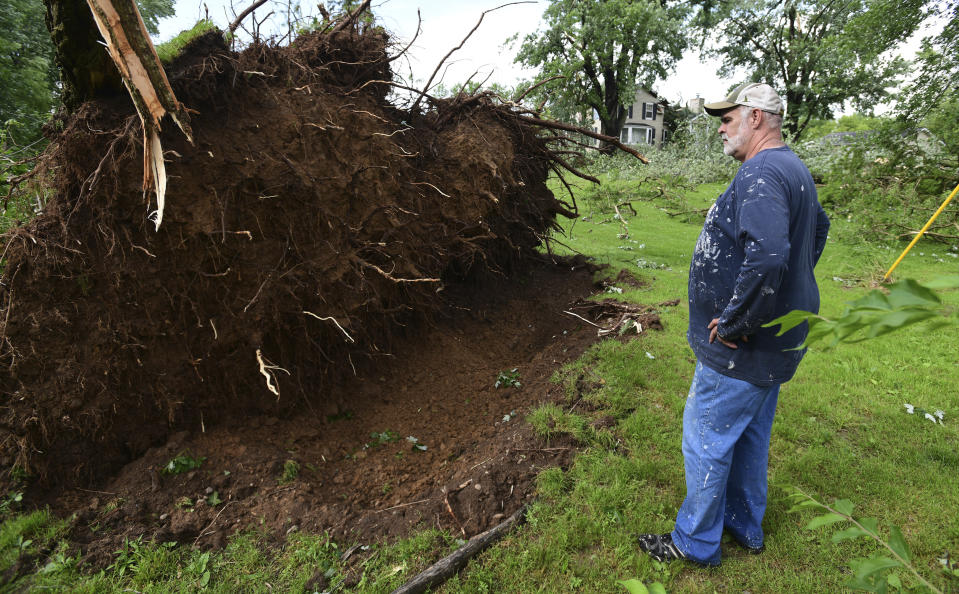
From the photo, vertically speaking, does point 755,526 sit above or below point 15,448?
below

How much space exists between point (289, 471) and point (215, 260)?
166cm

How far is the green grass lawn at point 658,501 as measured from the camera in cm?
246

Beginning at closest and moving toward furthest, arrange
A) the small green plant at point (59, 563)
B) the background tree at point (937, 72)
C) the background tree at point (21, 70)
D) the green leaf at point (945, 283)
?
the green leaf at point (945, 283), the small green plant at point (59, 563), the background tree at point (937, 72), the background tree at point (21, 70)

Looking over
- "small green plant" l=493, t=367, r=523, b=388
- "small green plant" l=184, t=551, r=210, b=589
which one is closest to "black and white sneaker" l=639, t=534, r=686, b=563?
"small green plant" l=493, t=367, r=523, b=388

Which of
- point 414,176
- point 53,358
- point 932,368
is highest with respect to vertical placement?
point 414,176

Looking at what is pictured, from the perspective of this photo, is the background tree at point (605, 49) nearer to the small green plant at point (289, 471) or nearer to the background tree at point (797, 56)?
the background tree at point (797, 56)

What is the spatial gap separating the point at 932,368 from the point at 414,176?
5883 millimetres

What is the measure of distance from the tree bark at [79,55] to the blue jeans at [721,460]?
4.15m

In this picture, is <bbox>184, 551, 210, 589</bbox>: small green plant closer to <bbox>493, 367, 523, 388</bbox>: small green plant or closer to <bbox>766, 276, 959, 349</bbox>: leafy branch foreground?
<bbox>493, 367, 523, 388</bbox>: small green plant

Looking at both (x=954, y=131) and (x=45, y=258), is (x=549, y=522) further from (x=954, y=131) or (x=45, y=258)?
(x=954, y=131)

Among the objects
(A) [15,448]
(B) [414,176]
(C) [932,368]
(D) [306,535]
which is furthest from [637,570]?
(C) [932,368]

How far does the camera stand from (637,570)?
248 cm

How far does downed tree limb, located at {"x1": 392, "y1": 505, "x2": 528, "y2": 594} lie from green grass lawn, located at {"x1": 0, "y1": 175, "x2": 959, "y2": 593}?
0.18 ft

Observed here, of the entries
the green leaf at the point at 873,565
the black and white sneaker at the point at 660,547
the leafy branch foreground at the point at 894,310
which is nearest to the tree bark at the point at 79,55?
the leafy branch foreground at the point at 894,310
